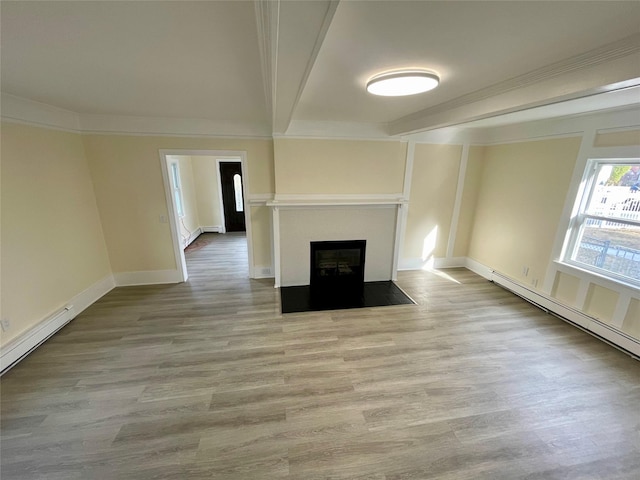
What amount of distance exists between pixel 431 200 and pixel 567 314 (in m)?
2.27

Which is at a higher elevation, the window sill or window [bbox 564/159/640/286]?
window [bbox 564/159/640/286]

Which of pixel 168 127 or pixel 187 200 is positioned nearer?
pixel 168 127

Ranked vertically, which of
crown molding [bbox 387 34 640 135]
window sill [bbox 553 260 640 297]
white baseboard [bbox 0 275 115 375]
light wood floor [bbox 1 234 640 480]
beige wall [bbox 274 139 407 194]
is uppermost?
crown molding [bbox 387 34 640 135]

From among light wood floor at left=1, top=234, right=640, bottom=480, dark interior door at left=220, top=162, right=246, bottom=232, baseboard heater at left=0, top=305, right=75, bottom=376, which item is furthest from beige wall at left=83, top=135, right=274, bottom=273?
dark interior door at left=220, top=162, right=246, bottom=232

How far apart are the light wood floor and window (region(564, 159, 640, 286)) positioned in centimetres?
81

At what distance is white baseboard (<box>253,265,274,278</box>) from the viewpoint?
13.6ft

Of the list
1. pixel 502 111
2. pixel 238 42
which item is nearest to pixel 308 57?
pixel 238 42

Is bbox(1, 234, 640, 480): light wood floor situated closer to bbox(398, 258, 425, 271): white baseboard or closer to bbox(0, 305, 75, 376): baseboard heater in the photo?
bbox(0, 305, 75, 376): baseboard heater

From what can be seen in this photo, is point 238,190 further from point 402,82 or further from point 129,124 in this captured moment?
point 402,82

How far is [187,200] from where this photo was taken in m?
6.18

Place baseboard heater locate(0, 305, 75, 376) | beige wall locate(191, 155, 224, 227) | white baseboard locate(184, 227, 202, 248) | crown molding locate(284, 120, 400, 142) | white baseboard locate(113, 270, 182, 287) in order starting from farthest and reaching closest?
beige wall locate(191, 155, 224, 227)
white baseboard locate(184, 227, 202, 248)
white baseboard locate(113, 270, 182, 287)
crown molding locate(284, 120, 400, 142)
baseboard heater locate(0, 305, 75, 376)

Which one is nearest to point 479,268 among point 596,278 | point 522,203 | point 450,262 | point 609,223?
point 450,262

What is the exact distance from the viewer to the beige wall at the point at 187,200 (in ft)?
19.1

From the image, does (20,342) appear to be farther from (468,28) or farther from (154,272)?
(468,28)
